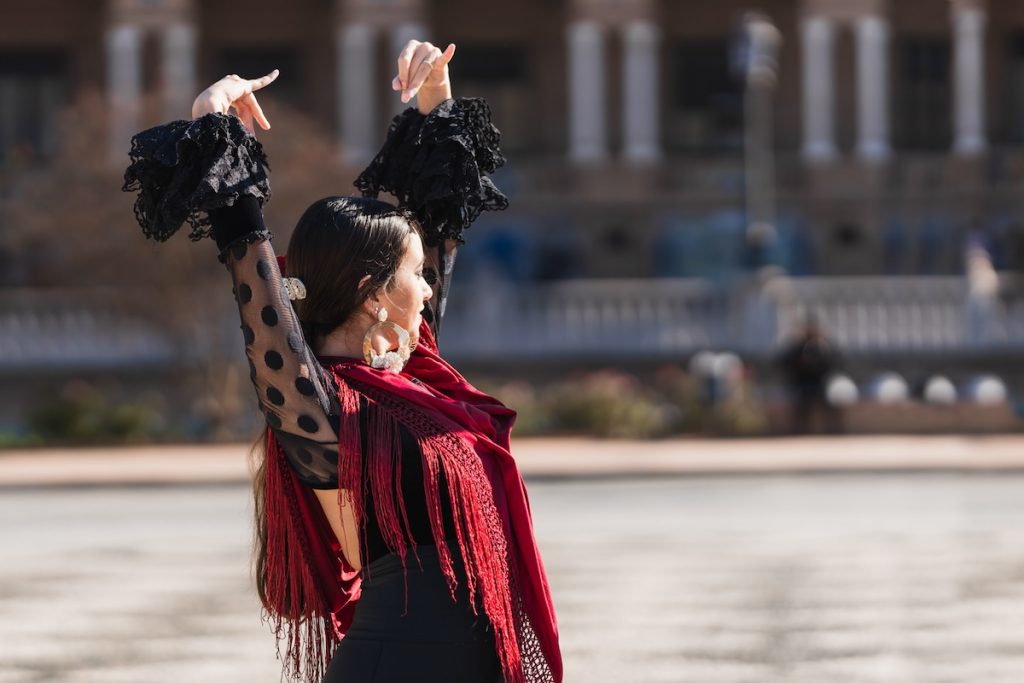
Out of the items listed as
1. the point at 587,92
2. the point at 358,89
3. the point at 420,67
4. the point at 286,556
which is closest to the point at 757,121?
the point at 587,92

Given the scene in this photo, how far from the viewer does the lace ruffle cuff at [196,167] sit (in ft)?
13.2

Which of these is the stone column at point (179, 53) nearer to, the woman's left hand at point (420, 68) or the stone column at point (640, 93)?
the stone column at point (640, 93)

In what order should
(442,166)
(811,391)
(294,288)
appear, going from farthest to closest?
(811,391) → (442,166) → (294,288)

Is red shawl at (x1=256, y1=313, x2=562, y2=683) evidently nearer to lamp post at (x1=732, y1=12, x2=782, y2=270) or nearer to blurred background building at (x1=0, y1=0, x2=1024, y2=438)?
lamp post at (x1=732, y1=12, x2=782, y2=270)

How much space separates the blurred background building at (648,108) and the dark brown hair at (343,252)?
3540cm

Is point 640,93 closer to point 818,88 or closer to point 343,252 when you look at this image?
point 818,88

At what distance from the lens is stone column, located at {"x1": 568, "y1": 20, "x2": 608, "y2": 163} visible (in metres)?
44.5

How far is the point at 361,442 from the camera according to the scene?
4.07 meters

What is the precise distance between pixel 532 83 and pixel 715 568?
3409 centimetres

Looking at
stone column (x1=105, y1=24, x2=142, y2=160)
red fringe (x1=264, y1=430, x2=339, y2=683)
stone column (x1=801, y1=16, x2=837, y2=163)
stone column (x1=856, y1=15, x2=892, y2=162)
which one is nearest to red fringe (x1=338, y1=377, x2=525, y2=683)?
red fringe (x1=264, y1=430, x2=339, y2=683)

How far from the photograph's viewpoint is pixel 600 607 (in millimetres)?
11359

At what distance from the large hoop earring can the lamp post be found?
28.2 m

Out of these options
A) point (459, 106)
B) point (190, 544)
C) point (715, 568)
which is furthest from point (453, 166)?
point (190, 544)

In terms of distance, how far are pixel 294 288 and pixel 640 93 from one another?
41277 mm
